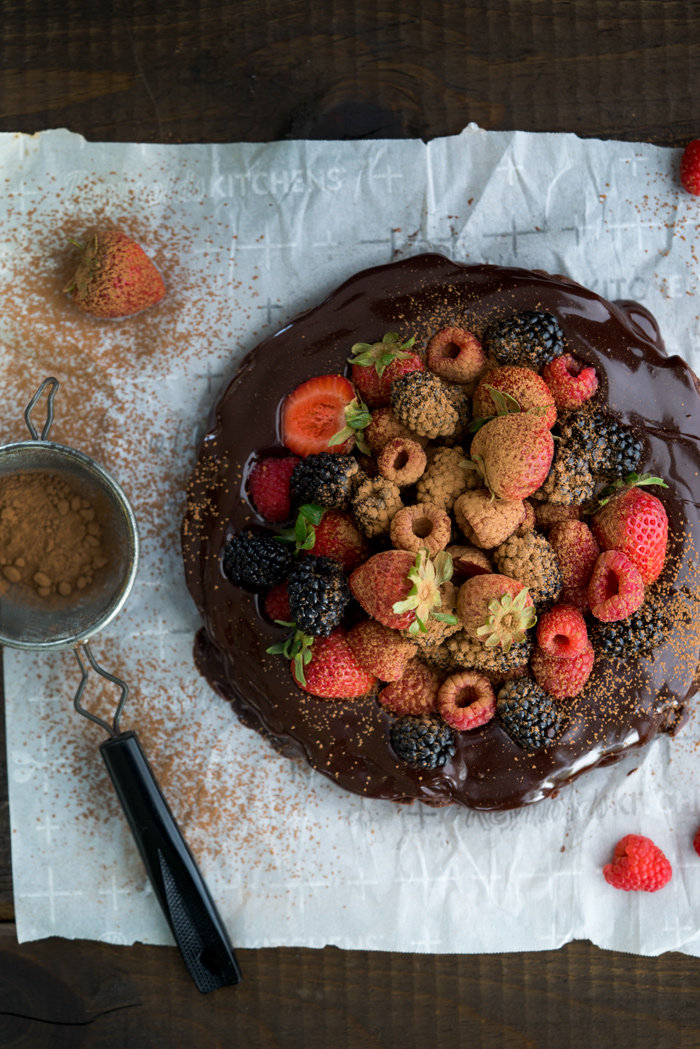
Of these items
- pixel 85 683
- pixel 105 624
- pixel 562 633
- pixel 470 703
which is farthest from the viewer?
pixel 85 683

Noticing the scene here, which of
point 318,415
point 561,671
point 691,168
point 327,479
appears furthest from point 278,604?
point 691,168

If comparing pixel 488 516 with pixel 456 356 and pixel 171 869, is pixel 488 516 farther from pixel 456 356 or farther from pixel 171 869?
pixel 171 869

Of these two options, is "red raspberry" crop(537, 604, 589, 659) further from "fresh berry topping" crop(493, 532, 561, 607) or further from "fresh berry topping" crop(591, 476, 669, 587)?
"fresh berry topping" crop(591, 476, 669, 587)

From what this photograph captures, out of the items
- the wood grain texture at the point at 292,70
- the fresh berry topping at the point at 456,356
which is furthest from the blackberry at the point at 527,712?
the wood grain texture at the point at 292,70

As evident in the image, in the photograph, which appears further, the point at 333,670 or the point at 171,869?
the point at 171,869

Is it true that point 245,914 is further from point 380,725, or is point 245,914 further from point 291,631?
point 291,631

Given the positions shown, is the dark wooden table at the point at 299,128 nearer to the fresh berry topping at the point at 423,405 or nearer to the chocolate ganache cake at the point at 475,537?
the chocolate ganache cake at the point at 475,537

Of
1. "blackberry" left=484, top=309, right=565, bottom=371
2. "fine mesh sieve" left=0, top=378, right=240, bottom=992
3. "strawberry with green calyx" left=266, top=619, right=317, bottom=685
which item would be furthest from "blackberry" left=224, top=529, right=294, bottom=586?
"blackberry" left=484, top=309, right=565, bottom=371
